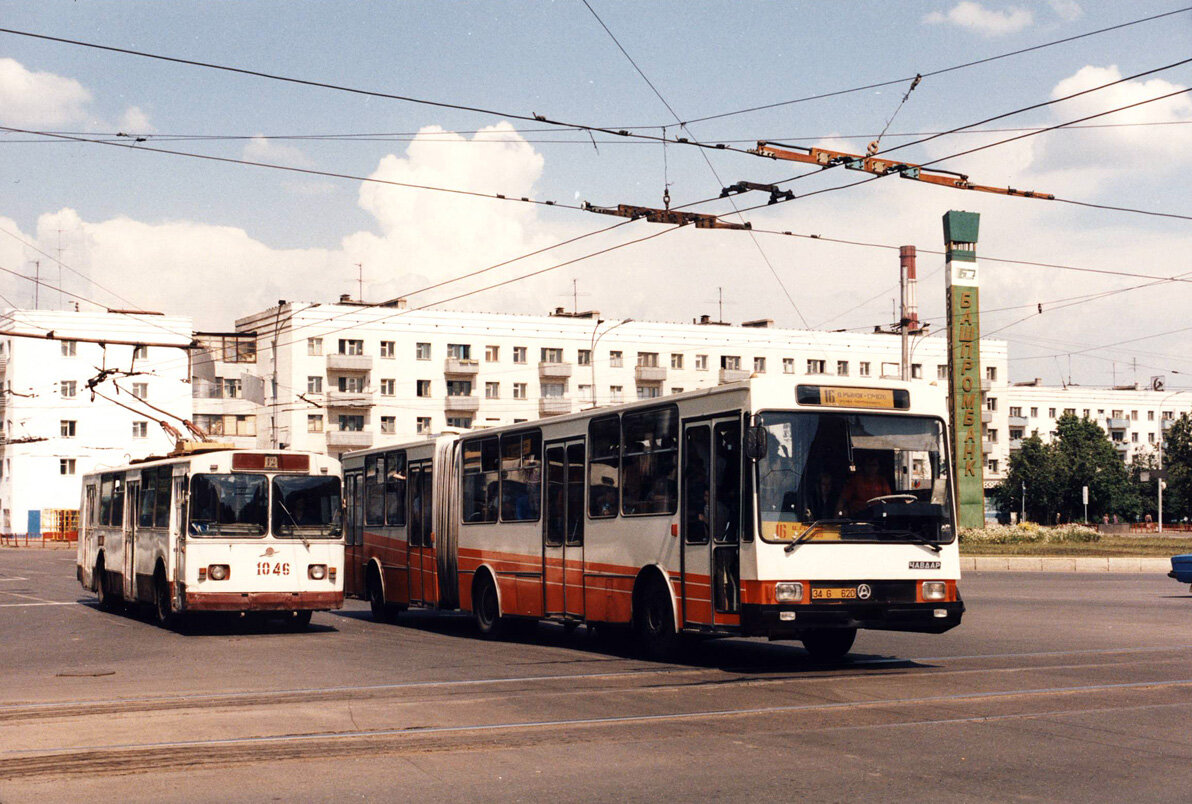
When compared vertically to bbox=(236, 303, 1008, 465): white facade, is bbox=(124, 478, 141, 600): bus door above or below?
below

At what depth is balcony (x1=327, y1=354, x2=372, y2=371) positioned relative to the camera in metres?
86.9

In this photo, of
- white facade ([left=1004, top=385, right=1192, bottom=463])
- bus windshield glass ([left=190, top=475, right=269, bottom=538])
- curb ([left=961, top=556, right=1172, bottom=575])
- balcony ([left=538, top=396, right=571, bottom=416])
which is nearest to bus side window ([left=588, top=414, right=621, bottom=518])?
bus windshield glass ([left=190, top=475, right=269, bottom=538])

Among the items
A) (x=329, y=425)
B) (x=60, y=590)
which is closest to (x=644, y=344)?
(x=329, y=425)

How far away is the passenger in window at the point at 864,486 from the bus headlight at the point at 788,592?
36.6 inches

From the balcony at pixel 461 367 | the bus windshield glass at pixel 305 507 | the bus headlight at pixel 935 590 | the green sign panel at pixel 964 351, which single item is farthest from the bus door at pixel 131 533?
the balcony at pixel 461 367

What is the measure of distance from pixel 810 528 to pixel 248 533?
984 cm

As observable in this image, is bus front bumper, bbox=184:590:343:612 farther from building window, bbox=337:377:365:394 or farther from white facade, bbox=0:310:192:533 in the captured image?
white facade, bbox=0:310:192:533

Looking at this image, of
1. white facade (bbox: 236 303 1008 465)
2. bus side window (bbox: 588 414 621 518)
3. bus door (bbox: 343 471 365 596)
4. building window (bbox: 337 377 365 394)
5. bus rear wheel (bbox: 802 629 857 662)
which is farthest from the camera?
building window (bbox: 337 377 365 394)

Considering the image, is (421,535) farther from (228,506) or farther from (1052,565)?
(1052,565)

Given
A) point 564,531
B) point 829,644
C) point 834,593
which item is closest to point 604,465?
point 564,531

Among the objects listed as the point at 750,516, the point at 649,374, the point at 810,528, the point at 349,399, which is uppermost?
the point at 649,374

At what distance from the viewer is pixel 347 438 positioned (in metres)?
87.7

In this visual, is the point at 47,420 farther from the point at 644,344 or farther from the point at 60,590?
the point at 60,590

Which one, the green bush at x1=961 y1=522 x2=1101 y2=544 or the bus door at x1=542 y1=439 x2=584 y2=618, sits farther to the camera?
the green bush at x1=961 y1=522 x2=1101 y2=544
